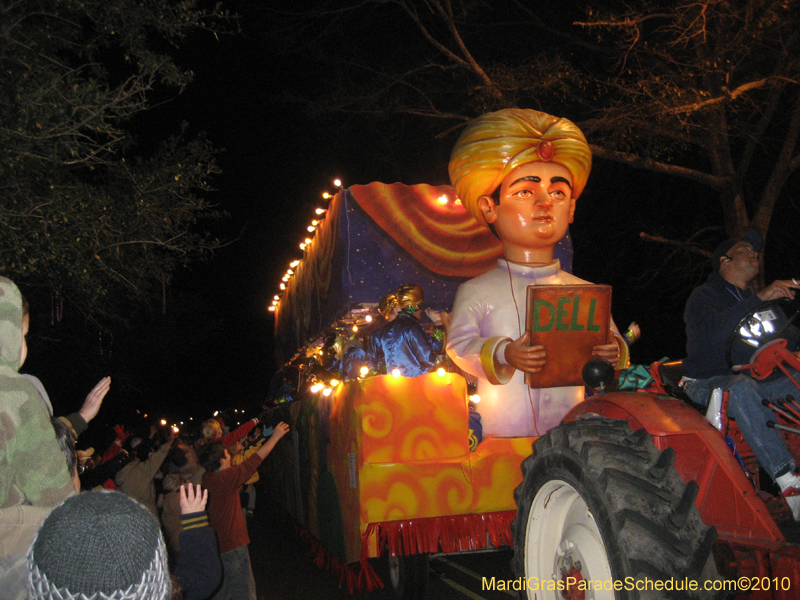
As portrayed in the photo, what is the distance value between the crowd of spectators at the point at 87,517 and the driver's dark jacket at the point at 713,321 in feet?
8.62

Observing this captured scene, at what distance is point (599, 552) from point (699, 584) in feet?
1.69

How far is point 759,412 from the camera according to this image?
2.98 m

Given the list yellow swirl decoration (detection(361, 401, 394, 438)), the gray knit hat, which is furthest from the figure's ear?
the gray knit hat

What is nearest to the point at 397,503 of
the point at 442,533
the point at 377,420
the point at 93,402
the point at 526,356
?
the point at 442,533

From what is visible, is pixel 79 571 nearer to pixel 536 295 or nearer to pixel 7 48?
pixel 536 295

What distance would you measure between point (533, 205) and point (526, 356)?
4.33ft

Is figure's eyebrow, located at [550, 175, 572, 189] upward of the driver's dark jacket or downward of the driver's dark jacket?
upward

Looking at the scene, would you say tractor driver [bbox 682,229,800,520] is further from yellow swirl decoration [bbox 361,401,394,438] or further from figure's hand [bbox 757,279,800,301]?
yellow swirl decoration [bbox 361,401,394,438]

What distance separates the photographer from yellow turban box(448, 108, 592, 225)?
198 inches

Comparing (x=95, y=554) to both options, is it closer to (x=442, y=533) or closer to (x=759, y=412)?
(x=759, y=412)

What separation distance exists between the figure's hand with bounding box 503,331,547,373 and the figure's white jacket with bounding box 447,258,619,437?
0.96 feet

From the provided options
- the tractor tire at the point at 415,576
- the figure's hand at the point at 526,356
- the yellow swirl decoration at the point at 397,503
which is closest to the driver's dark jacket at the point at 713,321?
the figure's hand at the point at 526,356

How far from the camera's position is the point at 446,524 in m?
4.55

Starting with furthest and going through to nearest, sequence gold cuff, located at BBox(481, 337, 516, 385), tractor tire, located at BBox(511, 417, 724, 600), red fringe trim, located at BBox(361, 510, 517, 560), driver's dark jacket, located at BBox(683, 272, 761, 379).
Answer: gold cuff, located at BBox(481, 337, 516, 385), red fringe trim, located at BBox(361, 510, 517, 560), driver's dark jacket, located at BBox(683, 272, 761, 379), tractor tire, located at BBox(511, 417, 724, 600)
